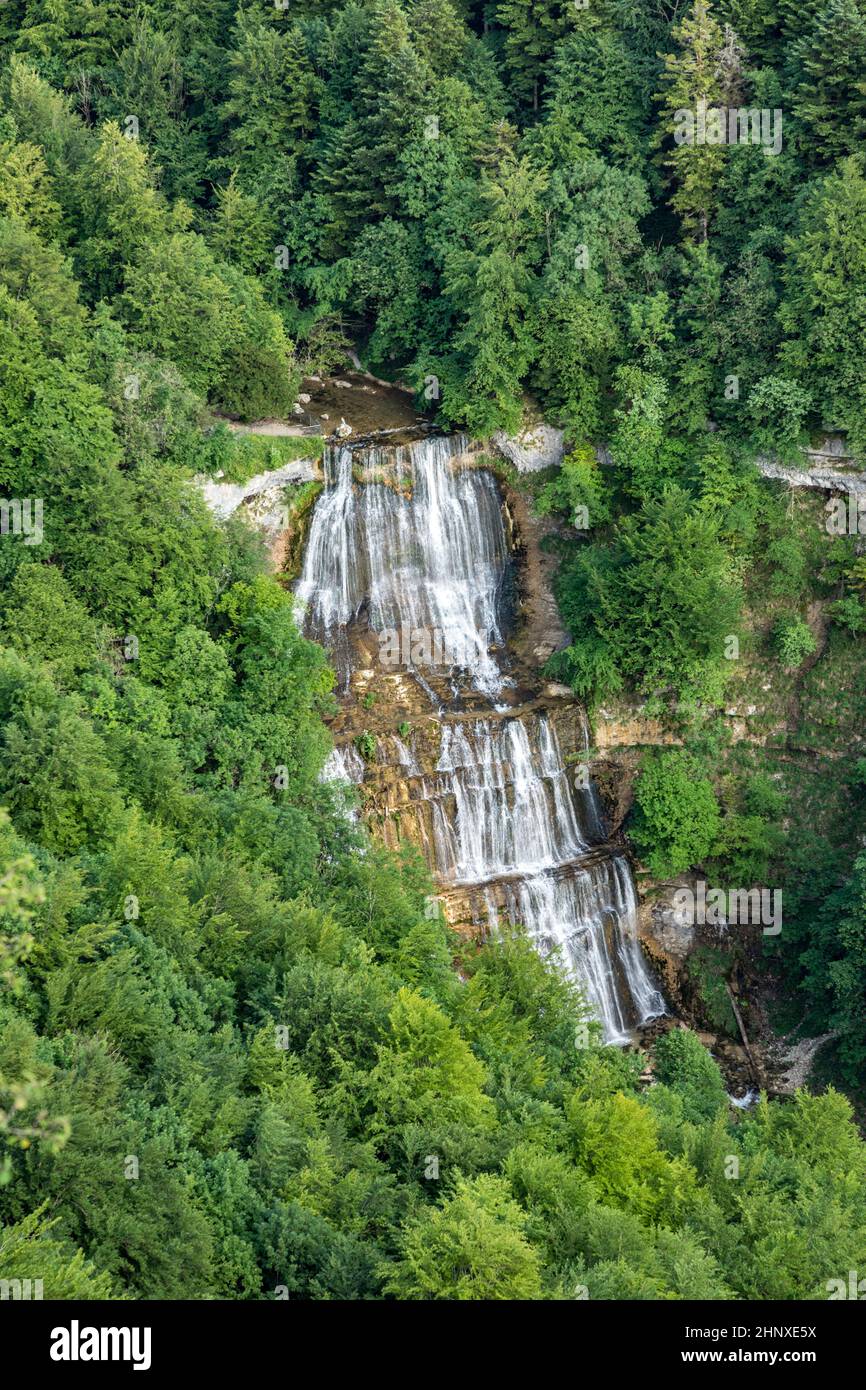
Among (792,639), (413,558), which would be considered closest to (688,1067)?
(792,639)

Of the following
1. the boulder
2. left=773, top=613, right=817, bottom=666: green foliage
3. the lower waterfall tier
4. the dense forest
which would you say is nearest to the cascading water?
the lower waterfall tier

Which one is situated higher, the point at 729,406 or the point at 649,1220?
the point at 729,406

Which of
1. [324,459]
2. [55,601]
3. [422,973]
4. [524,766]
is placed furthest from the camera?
[324,459]

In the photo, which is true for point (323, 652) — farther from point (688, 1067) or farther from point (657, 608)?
point (688, 1067)

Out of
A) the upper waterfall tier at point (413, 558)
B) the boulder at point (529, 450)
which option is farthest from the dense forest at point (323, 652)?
the upper waterfall tier at point (413, 558)

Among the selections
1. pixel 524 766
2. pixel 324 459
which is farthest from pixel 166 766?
pixel 324 459

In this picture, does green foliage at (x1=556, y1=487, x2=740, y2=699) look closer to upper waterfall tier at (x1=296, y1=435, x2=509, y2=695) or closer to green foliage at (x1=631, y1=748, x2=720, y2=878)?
green foliage at (x1=631, y1=748, x2=720, y2=878)

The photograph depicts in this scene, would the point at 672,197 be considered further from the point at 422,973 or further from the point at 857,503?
the point at 422,973
